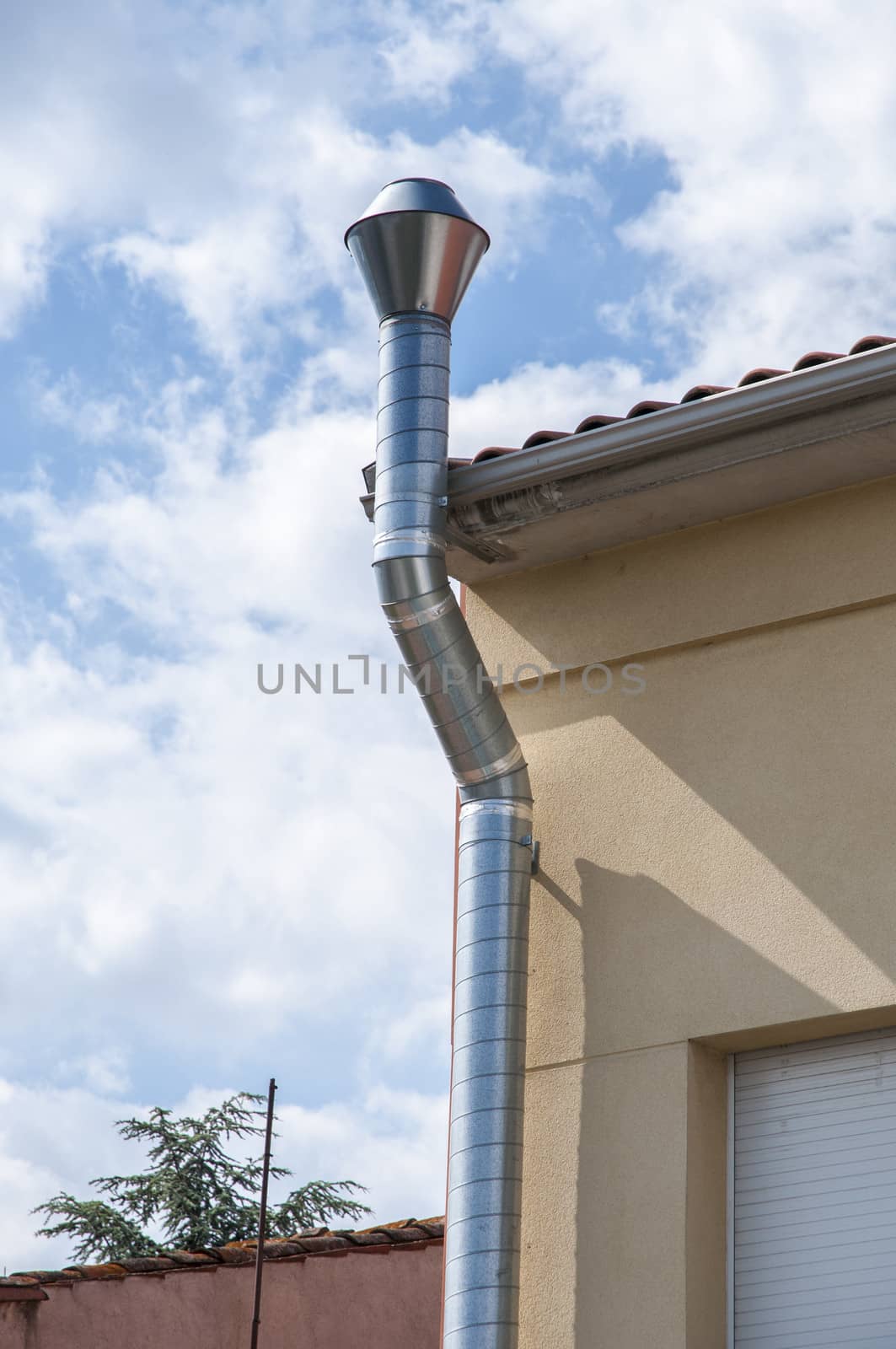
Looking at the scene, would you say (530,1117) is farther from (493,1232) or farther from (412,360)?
(412,360)

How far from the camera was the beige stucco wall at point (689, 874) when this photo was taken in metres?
6.13

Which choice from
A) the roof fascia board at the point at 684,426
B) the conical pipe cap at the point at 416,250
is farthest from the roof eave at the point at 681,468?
the conical pipe cap at the point at 416,250

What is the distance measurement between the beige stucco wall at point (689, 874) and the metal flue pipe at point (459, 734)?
214 millimetres

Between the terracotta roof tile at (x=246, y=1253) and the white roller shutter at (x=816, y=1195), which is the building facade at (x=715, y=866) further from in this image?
the terracotta roof tile at (x=246, y=1253)

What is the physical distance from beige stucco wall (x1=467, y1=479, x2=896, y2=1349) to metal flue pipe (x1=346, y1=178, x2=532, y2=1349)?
21 centimetres

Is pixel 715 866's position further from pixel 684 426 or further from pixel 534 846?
pixel 684 426

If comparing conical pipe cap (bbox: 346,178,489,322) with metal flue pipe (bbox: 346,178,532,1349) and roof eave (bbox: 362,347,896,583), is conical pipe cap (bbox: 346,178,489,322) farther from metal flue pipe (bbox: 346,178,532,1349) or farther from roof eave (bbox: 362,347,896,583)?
roof eave (bbox: 362,347,896,583)

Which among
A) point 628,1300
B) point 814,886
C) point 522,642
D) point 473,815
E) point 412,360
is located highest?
point 412,360

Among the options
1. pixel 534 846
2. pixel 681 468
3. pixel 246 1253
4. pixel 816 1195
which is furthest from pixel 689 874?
pixel 246 1253

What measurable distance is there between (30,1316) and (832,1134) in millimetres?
5325

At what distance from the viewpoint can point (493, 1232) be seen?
614cm

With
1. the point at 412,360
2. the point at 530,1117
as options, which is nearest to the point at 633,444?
the point at 412,360

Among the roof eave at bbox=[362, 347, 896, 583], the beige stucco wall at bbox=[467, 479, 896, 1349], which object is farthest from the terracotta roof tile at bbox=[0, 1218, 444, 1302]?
the roof eave at bbox=[362, 347, 896, 583]

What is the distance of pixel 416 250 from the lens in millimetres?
7082
